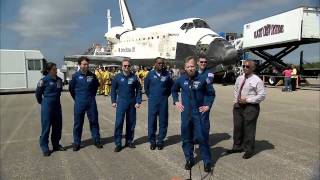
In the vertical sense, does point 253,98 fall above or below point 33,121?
above

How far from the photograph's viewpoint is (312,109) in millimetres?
13250

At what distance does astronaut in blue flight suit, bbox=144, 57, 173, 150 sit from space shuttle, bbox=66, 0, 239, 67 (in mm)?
16799

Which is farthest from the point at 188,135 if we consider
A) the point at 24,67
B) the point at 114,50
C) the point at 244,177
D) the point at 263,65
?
the point at 114,50

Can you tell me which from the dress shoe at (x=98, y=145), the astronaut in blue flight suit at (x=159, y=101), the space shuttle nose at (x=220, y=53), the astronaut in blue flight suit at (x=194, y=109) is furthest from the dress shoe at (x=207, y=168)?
the space shuttle nose at (x=220, y=53)

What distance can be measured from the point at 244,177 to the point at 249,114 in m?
1.54

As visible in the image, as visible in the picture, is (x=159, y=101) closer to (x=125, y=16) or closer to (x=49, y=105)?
(x=49, y=105)

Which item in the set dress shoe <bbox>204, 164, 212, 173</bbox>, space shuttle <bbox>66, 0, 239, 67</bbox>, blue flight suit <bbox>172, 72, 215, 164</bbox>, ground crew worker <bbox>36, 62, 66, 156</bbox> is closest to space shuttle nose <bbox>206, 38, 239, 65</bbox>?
space shuttle <bbox>66, 0, 239, 67</bbox>

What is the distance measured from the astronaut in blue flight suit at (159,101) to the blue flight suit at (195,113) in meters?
1.49

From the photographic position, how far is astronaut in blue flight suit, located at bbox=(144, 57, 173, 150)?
24.7 feet

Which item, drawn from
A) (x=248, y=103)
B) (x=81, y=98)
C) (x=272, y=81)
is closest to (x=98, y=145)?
(x=81, y=98)

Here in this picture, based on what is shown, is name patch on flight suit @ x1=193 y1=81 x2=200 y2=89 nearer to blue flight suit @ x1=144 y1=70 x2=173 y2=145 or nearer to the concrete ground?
the concrete ground

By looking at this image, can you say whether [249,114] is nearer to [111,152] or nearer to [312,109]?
[111,152]

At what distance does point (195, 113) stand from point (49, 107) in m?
3.09

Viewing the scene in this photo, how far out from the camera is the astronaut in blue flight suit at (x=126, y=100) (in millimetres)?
7531
